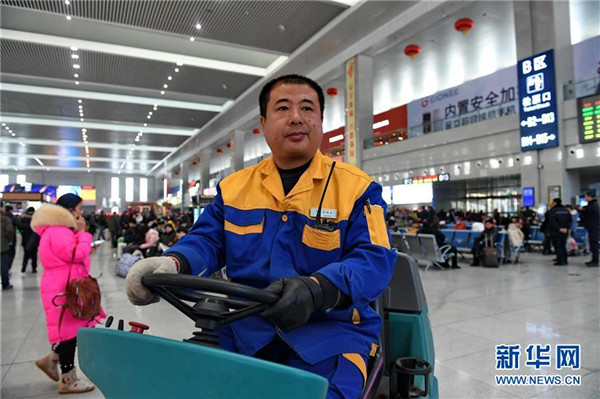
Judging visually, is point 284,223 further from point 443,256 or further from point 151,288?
point 443,256

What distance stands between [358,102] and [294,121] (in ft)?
47.9

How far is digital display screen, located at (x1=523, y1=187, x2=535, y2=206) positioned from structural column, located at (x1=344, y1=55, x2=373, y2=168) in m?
6.34

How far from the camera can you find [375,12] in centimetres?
1293

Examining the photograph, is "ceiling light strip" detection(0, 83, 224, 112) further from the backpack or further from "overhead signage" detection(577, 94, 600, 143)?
"overhead signage" detection(577, 94, 600, 143)

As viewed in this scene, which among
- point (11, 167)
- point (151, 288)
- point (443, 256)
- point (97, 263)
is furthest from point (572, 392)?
point (11, 167)

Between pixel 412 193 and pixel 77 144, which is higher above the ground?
pixel 77 144

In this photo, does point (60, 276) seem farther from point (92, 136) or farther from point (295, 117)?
point (92, 136)

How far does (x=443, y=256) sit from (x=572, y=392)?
6.36m

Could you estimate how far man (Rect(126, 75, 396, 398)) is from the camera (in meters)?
Result: 1.21

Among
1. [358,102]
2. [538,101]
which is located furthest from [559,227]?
[358,102]

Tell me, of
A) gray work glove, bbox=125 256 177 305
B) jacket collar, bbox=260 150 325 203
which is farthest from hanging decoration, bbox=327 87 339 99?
gray work glove, bbox=125 256 177 305

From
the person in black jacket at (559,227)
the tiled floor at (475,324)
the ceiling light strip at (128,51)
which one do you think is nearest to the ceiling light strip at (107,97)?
the ceiling light strip at (128,51)

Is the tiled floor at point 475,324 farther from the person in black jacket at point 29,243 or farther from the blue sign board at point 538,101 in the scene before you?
the blue sign board at point 538,101

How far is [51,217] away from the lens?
3086 millimetres
